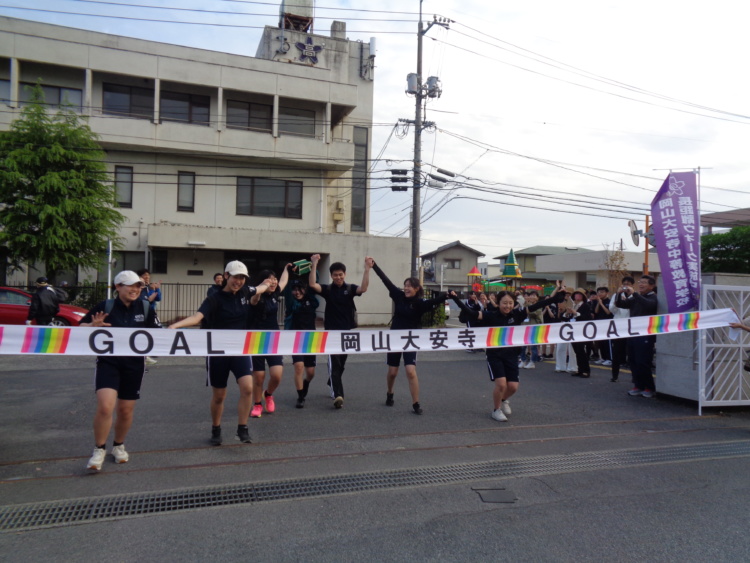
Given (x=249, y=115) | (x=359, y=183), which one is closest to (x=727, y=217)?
(x=359, y=183)

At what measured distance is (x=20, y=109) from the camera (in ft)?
66.5

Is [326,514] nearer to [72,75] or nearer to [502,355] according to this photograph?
[502,355]

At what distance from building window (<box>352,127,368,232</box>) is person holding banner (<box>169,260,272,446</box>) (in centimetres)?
2149

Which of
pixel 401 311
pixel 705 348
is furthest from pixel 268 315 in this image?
pixel 705 348

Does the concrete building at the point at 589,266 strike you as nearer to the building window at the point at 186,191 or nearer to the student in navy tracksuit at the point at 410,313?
the building window at the point at 186,191

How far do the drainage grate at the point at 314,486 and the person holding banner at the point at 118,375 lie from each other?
0.75m

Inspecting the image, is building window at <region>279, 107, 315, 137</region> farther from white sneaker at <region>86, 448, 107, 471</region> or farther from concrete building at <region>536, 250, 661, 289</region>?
concrete building at <region>536, 250, 661, 289</region>

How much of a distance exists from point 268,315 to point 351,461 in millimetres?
2214

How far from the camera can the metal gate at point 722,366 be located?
25.7 ft

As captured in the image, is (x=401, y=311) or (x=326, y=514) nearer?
(x=326, y=514)

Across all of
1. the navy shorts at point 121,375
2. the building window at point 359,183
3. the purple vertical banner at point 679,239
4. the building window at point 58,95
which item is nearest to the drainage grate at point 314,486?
the navy shorts at point 121,375

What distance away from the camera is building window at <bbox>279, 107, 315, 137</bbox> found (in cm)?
2445

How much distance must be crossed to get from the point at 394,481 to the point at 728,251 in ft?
109

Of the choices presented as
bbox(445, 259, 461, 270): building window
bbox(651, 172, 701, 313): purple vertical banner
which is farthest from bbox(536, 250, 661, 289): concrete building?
bbox(651, 172, 701, 313): purple vertical banner
